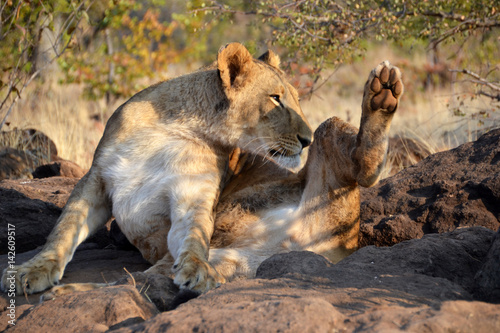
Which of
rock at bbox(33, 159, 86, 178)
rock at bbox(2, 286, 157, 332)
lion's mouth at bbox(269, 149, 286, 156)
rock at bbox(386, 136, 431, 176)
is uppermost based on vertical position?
rock at bbox(386, 136, 431, 176)

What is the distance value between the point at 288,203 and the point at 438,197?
1.01 meters

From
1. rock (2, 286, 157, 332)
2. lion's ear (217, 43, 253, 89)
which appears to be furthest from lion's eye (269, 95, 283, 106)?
rock (2, 286, 157, 332)

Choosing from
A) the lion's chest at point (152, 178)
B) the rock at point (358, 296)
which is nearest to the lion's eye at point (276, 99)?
the lion's chest at point (152, 178)

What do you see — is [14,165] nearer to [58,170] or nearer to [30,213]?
[58,170]

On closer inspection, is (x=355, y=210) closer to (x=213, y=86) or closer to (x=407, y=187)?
(x=407, y=187)

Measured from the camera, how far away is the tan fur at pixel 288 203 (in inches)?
125

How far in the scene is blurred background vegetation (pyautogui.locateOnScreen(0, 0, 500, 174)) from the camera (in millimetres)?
6336

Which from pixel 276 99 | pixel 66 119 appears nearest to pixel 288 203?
pixel 276 99

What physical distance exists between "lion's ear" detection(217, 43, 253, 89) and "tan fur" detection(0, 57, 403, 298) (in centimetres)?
1

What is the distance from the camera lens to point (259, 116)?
12.7 feet

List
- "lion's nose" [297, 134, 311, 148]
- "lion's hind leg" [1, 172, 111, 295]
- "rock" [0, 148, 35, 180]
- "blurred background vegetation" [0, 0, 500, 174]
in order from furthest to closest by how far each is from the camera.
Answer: "blurred background vegetation" [0, 0, 500, 174] < "rock" [0, 148, 35, 180] < "lion's nose" [297, 134, 311, 148] < "lion's hind leg" [1, 172, 111, 295]

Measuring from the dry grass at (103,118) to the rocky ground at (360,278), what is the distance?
2.26 meters

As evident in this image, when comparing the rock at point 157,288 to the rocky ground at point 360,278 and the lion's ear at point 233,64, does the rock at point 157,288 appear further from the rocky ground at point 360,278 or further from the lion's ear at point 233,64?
the lion's ear at point 233,64

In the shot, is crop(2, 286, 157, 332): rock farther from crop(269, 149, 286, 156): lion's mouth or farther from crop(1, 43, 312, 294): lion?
crop(269, 149, 286, 156): lion's mouth
